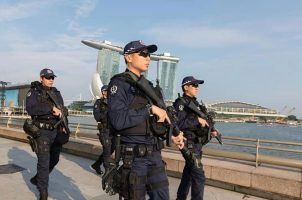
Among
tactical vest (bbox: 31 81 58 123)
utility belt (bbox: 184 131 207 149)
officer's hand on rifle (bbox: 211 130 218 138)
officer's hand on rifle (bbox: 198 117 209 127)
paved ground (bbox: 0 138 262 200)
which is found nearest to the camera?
officer's hand on rifle (bbox: 198 117 209 127)

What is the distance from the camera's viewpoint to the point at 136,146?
3047 millimetres

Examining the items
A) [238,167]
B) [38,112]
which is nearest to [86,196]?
[38,112]

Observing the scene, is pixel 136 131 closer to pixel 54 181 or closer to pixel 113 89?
pixel 113 89

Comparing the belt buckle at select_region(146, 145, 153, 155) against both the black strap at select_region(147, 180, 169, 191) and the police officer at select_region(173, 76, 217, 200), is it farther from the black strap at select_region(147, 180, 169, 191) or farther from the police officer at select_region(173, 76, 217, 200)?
the police officer at select_region(173, 76, 217, 200)

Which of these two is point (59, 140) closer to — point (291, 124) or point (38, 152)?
point (38, 152)

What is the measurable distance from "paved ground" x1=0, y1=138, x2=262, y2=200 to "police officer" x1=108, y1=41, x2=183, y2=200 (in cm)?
268

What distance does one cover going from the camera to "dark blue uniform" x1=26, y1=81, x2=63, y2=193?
520 cm

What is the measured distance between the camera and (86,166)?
8312 mm

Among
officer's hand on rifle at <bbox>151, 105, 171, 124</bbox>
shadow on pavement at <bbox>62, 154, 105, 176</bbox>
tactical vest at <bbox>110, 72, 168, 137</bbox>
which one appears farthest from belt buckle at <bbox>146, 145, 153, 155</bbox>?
shadow on pavement at <bbox>62, 154, 105, 176</bbox>

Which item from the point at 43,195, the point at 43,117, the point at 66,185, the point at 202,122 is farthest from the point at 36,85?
the point at 202,122

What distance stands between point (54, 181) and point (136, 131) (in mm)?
4268

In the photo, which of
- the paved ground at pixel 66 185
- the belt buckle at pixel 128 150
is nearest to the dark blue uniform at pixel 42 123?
the paved ground at pixel 66 185

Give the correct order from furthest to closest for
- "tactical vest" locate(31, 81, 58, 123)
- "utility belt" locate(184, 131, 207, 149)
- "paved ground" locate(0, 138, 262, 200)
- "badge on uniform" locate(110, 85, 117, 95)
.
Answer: "paved ground" locate(0, 138, 262, 200) < "tactical vest" locate(31, 81, 58, 123) < "utility belt" locate(184, 131, 207, 149) < "badge on uniform" locate(110, 85, 117, 95)

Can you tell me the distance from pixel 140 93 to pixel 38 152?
2.90 m
